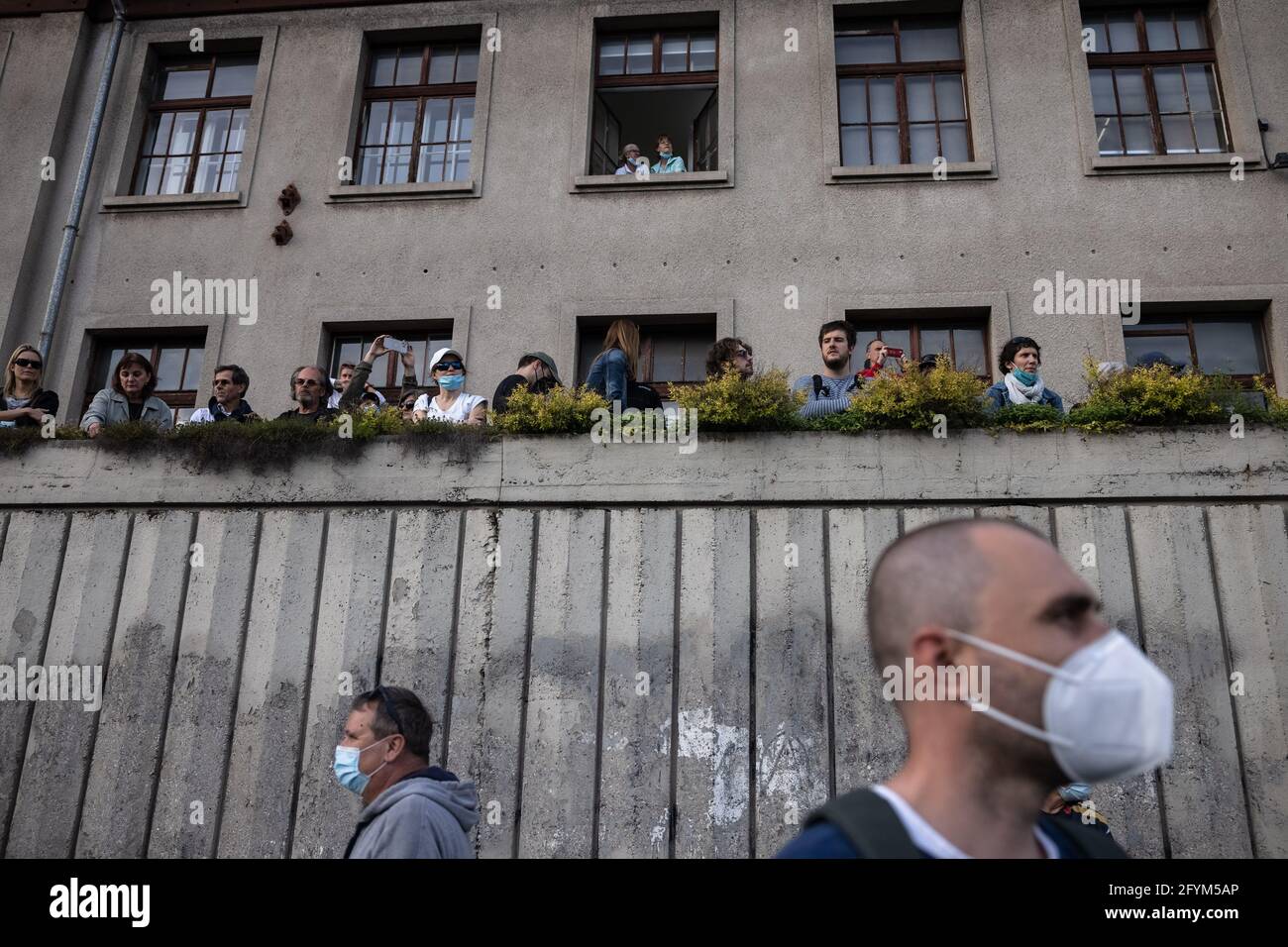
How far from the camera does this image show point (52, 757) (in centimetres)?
835

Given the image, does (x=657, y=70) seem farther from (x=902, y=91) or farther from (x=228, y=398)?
(x=228, y=398)

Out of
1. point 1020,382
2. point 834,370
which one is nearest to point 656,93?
point 834,370

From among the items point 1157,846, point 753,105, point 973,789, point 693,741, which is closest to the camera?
point 973,789

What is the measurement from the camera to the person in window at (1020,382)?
9.13m

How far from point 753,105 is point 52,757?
36.2 ft

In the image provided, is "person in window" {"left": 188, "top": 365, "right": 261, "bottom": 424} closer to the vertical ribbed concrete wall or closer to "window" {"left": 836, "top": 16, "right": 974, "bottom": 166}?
the vertical ribbed concrete wall

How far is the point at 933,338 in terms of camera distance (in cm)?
1330

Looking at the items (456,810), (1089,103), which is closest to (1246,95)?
(1089,103)

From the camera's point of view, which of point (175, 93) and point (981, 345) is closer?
point (981, 345)

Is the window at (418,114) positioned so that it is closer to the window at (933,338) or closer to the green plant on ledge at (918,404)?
the window at (933,338)

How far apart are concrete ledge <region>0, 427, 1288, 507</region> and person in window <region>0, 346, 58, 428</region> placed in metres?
1.14

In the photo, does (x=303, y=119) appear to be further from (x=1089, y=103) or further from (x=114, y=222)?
(x=1089, y=103)

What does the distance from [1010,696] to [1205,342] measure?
12185 mm

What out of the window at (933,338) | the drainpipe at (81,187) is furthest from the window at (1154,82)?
the drainpipe at (81,187)
